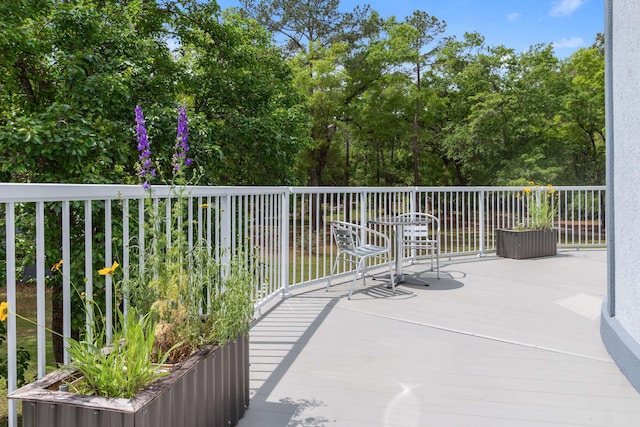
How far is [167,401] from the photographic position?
1500 mm

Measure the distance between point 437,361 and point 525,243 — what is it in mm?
4658

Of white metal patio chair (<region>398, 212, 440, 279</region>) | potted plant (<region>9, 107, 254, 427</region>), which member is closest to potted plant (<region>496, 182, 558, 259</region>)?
white metal patio chair (<region>398, 212, 440, 279</region>)

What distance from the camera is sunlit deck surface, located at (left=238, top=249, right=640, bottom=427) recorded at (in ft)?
7.23

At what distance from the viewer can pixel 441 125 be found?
1962 cm

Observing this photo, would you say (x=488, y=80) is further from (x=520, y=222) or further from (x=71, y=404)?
(x=71, y=404)

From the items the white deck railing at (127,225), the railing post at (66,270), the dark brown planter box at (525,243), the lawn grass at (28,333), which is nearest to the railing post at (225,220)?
the white deck railing at (127,225)

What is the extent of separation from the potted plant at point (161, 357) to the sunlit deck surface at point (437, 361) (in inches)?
15.7

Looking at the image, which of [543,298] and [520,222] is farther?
[520,222]

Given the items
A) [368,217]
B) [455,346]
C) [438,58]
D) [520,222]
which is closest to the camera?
[455,346]

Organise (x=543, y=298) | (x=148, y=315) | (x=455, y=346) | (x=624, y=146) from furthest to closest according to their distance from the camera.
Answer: (x=543, y=298) → (x=455, y=346) → (x=624, y=146) → (x=148, y=315)

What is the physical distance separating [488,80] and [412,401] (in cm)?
1719

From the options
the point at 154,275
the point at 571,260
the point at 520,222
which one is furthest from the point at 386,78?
the point at 154,275

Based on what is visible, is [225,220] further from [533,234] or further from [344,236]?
[533,234]

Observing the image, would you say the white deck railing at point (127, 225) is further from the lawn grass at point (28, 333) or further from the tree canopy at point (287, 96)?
the lawn grass at point (28, 333)
